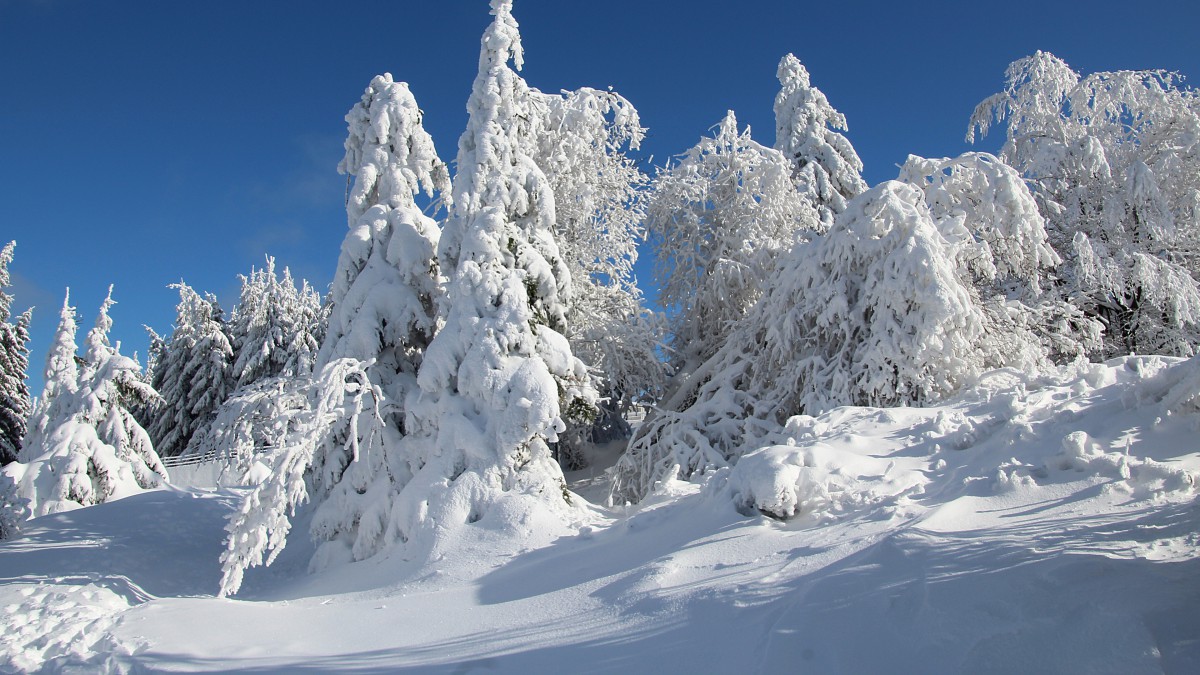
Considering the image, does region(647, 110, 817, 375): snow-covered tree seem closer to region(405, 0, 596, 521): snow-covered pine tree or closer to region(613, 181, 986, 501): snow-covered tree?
region(613, 181, 986, 501): snow-covered tree

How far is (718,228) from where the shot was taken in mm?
16969

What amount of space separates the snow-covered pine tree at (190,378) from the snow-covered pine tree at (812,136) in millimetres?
25151

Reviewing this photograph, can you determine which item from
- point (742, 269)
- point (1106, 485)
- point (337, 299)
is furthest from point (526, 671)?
point (742, 269)

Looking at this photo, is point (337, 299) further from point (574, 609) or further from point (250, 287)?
point (250, 287)

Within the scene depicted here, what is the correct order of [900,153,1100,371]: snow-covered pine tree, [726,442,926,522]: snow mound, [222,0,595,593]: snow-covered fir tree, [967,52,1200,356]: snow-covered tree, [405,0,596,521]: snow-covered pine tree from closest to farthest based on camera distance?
[726,442,926,522]: snow mound
[222,0,595,593]: snow-covered fir tree
[405,0,596,521]: snow-covered pine tree
[900,153,1100,371]: snow-covered pine tree
[967,52,1200,356]: snow-covered tree

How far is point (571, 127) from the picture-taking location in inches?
633

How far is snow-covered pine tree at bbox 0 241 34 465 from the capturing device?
22.8 m

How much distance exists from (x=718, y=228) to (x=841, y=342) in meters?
5.74

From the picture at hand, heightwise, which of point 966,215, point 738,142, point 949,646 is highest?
point 738,142

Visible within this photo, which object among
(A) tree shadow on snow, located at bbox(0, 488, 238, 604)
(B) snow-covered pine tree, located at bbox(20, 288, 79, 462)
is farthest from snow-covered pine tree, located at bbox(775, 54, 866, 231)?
(B) snow-covered pine tree, located at bbox(20, 288, 79, 462)

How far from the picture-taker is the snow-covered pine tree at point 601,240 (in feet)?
51.0

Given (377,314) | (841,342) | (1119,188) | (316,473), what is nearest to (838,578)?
(841,342)

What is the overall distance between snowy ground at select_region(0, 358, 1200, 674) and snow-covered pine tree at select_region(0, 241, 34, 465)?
17.7m

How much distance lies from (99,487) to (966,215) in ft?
63.1
